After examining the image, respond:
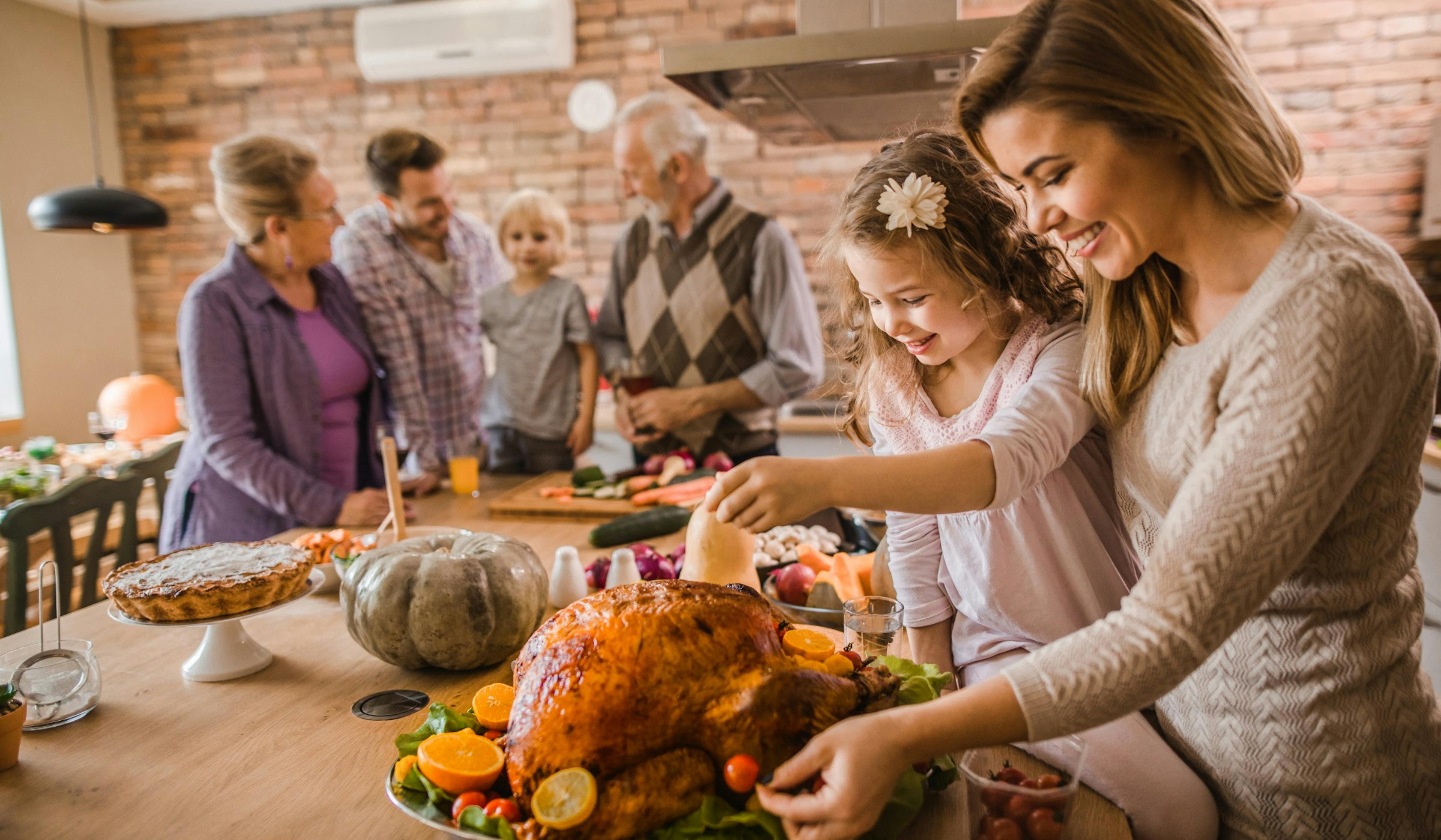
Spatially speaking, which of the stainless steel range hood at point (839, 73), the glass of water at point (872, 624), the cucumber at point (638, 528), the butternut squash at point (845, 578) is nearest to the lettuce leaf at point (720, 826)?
the glass of water at point (872, 624)

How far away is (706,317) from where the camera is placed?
3109 millimetres

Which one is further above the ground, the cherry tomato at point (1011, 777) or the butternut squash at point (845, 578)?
the cherry tomato at point (1011, 777)

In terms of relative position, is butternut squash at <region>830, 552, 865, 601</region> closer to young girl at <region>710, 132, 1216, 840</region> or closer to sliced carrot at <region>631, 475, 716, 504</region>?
young girl at <region>710, 132, 1216, 840</region>

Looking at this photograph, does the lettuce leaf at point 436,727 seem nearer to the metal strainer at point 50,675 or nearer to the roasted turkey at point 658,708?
the roasted turkey at point 658,708

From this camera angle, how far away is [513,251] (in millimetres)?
3262

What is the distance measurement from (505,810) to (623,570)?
776 mm

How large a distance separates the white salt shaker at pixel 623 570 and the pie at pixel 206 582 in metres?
0.52

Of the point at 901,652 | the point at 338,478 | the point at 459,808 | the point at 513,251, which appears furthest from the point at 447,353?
the point at 459,808

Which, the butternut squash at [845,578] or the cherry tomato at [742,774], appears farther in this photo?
the butternut squash at [845,578]

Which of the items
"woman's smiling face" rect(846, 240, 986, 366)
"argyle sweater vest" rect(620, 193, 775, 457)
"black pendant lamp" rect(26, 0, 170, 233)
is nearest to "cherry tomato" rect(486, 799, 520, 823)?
"woman's smiling face" rect(846, 240, 986, 366)

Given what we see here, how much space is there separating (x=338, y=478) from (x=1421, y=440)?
259 cm

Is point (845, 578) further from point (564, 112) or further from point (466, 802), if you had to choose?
point (564, 112)

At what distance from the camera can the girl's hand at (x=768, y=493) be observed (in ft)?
3.33

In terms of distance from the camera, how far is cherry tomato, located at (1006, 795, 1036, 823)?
2.51 ft
